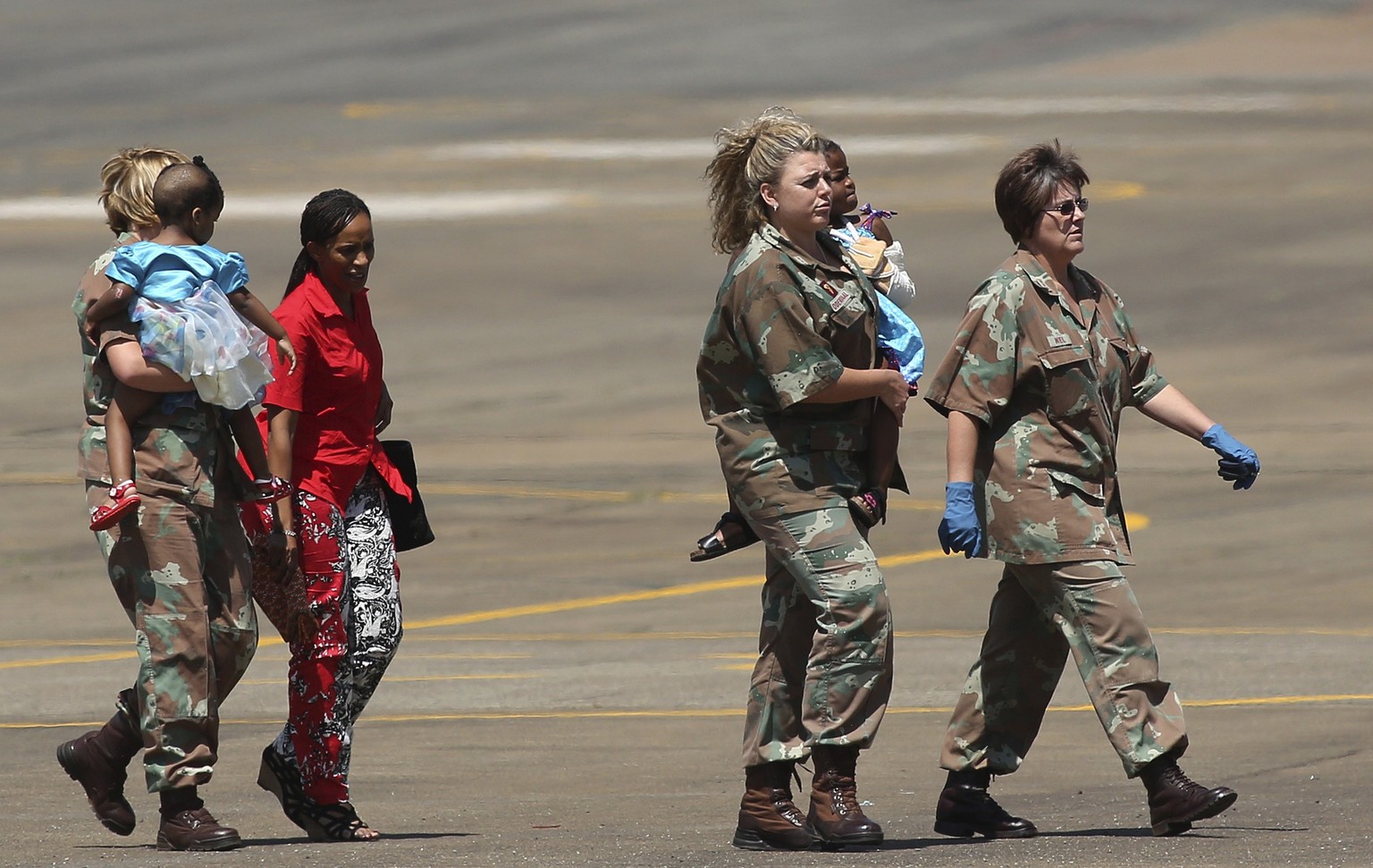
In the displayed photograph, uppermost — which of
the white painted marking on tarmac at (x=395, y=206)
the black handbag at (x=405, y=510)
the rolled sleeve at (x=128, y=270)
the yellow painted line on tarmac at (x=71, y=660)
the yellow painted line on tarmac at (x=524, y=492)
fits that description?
the rolled sleeve at (x=128, y=270)

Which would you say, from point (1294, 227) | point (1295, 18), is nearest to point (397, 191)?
point (1294, 227)

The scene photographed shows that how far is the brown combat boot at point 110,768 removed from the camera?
241 inches

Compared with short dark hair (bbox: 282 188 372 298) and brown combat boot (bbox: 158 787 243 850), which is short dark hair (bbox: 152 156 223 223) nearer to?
short dark hair (bbox: 282 188 372 298)

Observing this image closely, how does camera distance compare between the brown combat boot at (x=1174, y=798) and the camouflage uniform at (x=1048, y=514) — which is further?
the camouflage uniform at (x=1048, y=514)

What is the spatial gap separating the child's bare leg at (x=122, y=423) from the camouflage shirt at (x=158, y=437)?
0.03 metres

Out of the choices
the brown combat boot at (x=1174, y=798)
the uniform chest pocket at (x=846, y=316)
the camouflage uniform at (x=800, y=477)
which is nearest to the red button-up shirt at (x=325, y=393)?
the camouflage uniform at (x=800, y=477)

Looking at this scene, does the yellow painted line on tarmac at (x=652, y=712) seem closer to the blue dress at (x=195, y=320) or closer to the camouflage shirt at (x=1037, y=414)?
the camouflage shirt at (x=1037, y=414)

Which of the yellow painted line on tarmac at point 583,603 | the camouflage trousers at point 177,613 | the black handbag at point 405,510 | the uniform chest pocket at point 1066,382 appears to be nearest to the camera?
the camouflage trousers at point 177,613

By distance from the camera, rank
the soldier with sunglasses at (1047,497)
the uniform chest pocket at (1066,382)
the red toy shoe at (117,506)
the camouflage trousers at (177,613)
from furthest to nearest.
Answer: the uniform chest pocket at (1066,382), the soldier with sunglasses at (1047,497), the camouflage trousers at (177,613), the red toy shoe at (117,506)

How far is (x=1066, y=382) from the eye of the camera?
6031 millimetres

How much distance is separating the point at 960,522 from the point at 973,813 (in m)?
0.77

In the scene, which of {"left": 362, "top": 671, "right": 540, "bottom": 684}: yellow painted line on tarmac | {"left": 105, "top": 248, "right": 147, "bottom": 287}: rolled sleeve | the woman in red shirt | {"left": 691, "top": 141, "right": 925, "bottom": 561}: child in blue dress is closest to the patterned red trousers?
the woman in red shirt

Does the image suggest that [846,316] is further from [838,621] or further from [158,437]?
[158,437]

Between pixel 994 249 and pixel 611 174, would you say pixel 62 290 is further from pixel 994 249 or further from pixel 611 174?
pixel 994 249
